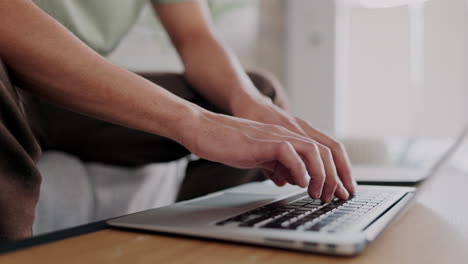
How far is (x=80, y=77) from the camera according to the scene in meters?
0.52

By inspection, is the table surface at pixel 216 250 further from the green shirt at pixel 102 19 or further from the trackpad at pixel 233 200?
the green shirt at pixel 102 19

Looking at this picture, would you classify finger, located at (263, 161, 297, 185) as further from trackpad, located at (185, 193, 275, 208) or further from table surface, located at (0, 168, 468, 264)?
table surface, located at (0, 168, 468, 264)

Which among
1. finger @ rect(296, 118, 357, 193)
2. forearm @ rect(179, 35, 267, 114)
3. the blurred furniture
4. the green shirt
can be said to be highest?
the green shirt

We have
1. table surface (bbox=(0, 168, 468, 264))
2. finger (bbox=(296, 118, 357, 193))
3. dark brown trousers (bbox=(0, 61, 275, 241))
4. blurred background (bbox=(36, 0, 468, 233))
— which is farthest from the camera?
blurred background (bbox=(36, 0, 468, 233))

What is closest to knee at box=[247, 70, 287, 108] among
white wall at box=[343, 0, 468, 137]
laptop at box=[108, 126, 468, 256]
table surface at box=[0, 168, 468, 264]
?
laptop at box=[108, 126, 468, 256]

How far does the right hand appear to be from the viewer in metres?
0.46

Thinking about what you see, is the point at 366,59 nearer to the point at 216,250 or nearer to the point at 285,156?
the point at 285,156

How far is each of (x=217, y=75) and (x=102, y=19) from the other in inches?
12.2

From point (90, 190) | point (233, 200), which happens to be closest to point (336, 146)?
point (233, 200)

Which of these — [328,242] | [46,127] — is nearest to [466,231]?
[328,242]

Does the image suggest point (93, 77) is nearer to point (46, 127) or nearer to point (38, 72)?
point (38, 72)

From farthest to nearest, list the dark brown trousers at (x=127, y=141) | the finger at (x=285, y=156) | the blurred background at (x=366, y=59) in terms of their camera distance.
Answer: the blurred background at (x=366, y=59) < the dark brown trousers at (x=127, y=141) < the finger at (x=285, y=156)

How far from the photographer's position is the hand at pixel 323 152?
1.62 feet

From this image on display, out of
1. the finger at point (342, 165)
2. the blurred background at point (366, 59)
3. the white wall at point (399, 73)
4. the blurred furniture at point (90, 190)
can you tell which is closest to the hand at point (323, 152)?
the finger at point (342, 165)
